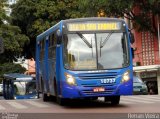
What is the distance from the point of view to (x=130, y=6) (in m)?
35.8

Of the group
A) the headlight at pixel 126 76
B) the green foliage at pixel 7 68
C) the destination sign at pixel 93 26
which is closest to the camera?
the headlight at pixel 126 76

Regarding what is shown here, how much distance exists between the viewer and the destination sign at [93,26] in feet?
58.3

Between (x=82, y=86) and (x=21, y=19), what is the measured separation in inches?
1423

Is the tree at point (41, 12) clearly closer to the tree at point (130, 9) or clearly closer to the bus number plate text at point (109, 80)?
the tree at point (130, 9)

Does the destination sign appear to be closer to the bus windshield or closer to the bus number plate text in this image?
the bus windshield

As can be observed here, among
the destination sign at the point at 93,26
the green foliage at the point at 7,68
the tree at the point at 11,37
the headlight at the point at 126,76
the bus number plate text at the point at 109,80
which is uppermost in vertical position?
the tree at the point at 11,37

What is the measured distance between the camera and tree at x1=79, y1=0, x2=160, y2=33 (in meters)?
35.8

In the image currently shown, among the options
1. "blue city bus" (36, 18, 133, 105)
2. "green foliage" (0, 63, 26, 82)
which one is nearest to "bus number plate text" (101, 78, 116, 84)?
"blue city bus" (36, 18, 133, 105)

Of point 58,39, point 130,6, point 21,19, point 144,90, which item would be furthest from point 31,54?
point 58,39

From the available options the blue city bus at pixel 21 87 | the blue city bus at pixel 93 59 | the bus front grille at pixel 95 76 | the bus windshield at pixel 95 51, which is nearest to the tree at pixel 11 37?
the blue city bus at pixel 21 87

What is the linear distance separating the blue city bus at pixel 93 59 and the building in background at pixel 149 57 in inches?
852

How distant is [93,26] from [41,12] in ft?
109

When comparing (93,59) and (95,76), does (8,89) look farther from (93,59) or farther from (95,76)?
(95,76)

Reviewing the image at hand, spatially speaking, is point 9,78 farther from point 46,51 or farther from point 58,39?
point 58,39
